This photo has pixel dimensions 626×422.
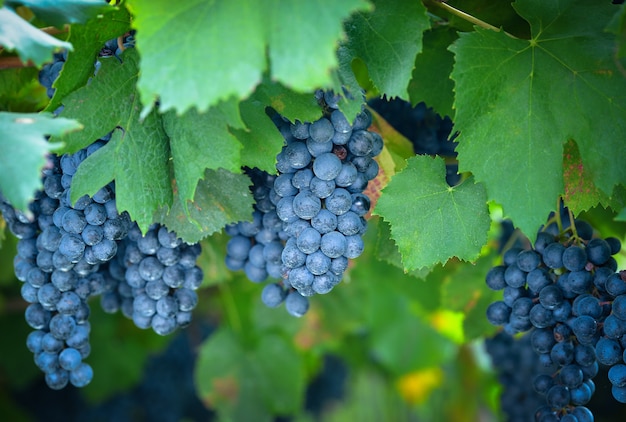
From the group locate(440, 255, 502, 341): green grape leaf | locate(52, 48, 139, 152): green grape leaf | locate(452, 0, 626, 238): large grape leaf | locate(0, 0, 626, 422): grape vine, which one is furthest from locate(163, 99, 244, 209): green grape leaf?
locate(440, 255, 502, 341): green grape leaf

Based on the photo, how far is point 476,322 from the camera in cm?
179

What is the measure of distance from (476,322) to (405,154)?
572 millimetres

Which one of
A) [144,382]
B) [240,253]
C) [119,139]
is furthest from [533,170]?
[144,382]

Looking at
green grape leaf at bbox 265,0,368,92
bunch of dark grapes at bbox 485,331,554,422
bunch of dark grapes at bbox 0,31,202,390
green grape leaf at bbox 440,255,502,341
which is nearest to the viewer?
green grape leaf at bbox 265,0,368,92

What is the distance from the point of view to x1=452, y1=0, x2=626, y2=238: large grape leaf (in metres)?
1.20

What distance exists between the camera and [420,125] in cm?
165

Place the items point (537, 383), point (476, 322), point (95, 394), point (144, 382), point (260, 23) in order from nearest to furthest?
point (260, 23) < point (537, 383) < point (476, 322) < point (95, 394) < point (144, 382)

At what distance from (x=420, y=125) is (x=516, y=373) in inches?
39.0

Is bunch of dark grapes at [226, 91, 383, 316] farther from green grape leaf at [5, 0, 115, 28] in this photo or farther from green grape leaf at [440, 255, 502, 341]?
green grape leaf at [440, 255, 502, 341]

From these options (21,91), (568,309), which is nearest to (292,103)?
(568,309)

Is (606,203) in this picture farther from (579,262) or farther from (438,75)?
(438,75)

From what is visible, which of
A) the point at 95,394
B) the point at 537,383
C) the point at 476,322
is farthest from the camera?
the point at 95,394

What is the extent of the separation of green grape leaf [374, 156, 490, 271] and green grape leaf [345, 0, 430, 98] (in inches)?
6.6

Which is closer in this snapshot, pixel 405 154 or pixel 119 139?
Result: pixel 119 139
